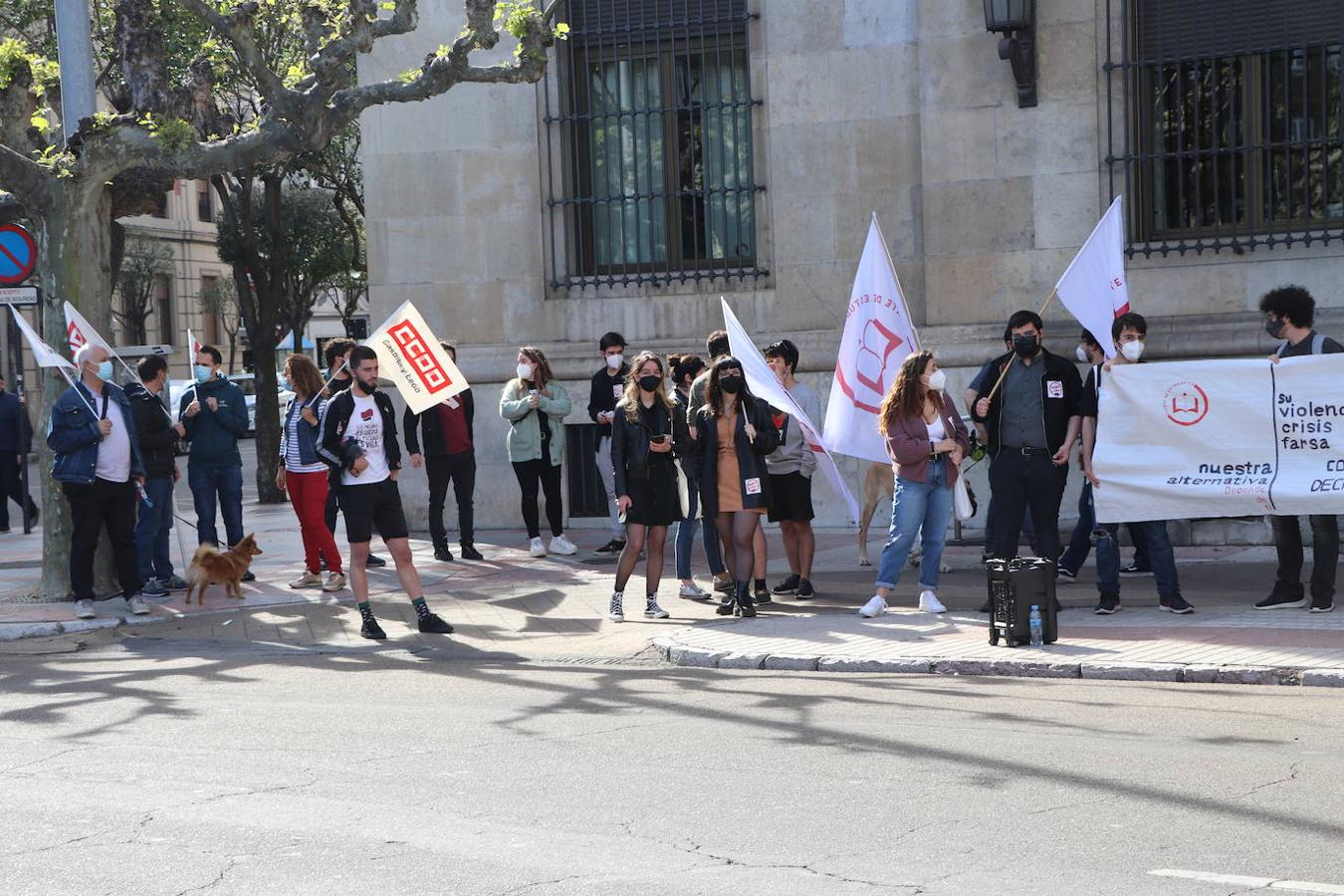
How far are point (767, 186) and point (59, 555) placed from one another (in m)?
7.17

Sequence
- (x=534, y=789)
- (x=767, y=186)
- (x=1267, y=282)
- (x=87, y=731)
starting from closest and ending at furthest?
1. (x=534, y=789)
2. (x=87, y=731)
3. (x=1267, y=282)
4. (x=767, y=186)

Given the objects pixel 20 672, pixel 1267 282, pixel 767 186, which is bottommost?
pixel 20 672

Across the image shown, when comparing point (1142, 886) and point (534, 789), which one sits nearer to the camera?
point (1142, 886)

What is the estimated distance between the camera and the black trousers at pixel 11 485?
19.6 meters

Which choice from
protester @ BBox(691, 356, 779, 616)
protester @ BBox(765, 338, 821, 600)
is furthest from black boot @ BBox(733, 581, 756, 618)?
protester @ BBox(765, 338, 821, 600)

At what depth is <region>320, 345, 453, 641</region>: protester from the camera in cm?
1086

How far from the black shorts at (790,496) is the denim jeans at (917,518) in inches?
36.7

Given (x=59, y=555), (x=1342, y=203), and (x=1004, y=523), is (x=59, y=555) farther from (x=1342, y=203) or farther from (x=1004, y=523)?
(x=1342, y=203)

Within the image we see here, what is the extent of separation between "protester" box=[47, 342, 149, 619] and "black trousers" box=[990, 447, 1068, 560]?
601cm

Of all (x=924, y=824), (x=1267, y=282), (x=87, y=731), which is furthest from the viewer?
(x=1267, y=282)

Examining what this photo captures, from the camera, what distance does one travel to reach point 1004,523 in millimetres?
10648

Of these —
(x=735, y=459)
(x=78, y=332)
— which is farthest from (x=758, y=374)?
(x=78, y=332)

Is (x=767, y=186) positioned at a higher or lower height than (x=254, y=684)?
higher

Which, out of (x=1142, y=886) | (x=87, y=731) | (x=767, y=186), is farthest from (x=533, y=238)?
(x=1142, y=886)
